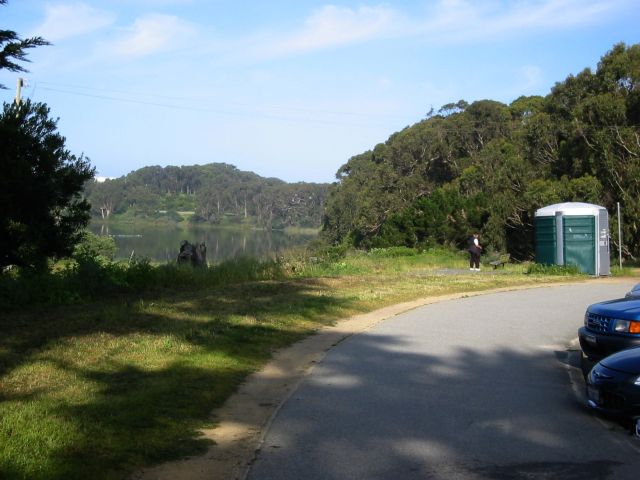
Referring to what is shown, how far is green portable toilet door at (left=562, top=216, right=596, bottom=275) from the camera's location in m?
26.1

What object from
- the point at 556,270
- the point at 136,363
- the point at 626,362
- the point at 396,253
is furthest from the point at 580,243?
the point at 136,363

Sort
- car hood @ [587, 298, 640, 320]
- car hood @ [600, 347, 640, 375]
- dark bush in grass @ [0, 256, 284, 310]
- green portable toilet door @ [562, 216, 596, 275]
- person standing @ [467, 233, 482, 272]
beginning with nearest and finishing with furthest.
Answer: car hood @ [600, 347, 640, 375] → car hood @ [587, 298, 640, 320] → dark bush in grass @ [0, 256, 284, 310] → green portable toilet door @ [562, 216, 596, 275] → person standing @ [467, 233, 482, 272]

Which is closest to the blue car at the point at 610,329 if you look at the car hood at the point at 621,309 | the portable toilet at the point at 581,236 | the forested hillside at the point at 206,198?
the car hood at the point at 621,309

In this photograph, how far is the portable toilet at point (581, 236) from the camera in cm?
2586

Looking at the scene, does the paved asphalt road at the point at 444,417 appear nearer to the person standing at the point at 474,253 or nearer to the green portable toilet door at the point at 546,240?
the green portable toilet door at the point at 546,240

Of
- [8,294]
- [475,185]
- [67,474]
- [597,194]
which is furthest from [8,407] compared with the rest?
[475,185]

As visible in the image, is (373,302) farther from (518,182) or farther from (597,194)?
(518,182)

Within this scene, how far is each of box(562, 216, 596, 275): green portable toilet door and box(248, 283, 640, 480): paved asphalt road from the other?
560 inches

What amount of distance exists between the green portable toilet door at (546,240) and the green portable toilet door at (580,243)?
1.54 ft

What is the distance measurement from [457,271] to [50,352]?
780 inches

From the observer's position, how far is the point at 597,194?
32438 mm

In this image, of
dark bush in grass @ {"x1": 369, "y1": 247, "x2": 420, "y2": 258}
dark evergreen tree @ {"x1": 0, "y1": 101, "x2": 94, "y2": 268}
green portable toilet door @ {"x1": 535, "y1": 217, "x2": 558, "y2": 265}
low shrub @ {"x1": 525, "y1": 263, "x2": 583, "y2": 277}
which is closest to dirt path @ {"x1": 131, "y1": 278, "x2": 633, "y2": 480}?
dark evergreen tree @ {"x1": 0, "y1": 101, "x2": 94, "y2": 268}

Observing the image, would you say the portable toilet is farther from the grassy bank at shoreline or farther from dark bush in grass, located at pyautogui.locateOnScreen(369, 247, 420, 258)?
dark bush in grass, located at pyautogui.locateOnScreen(369, 247, 420, 258)

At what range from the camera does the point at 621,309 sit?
8.98 metres
